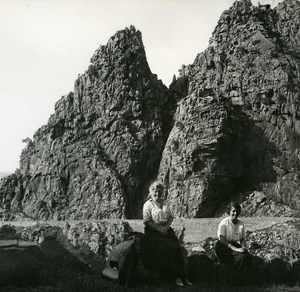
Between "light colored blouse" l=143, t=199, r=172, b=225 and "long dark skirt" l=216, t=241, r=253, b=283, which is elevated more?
"light colored blouse" l=143, t=199, r=172, b=225

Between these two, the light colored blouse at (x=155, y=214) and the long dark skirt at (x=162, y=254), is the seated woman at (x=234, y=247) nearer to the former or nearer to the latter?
the long dark skirt at (x=162, y=254)

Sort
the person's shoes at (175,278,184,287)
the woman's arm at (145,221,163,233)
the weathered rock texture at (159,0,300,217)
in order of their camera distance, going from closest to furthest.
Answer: the person's shoes at (175,278,184,287) → the woman's arm at (145,221,163,233) → the weathered rock texture at (159,0,300,217)

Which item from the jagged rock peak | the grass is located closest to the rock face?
the jagged rock peak

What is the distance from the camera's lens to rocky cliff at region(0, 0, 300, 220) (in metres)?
37.1

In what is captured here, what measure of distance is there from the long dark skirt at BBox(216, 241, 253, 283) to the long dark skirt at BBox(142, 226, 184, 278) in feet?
3.53

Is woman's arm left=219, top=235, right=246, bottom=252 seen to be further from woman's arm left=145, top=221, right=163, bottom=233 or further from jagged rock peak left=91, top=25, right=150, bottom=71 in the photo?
jagged rock peak left=91, top=25, right=150, bottom=71

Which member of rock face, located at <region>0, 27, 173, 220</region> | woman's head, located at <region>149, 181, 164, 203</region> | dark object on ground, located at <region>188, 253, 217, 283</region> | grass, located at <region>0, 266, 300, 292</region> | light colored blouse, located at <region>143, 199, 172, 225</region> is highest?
rock face, located at <region>0, 27, 173, 220</region>

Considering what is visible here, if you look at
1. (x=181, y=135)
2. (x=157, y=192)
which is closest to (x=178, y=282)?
(x=157, y=192)

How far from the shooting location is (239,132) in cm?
3888

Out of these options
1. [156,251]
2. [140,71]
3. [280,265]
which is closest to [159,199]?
[156,251]

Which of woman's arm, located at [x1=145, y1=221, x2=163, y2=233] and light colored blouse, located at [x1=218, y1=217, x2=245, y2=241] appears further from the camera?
light colored blouse, located at [x1=218, y1=217, x2=245, y2=241]

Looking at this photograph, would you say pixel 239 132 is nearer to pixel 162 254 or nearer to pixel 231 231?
pixel 231 231

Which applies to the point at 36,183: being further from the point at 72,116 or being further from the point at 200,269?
the point at 200,269

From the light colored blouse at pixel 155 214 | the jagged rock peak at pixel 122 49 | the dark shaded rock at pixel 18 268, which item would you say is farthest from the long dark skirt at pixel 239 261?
the jagged rock peak at pixel 122 49
